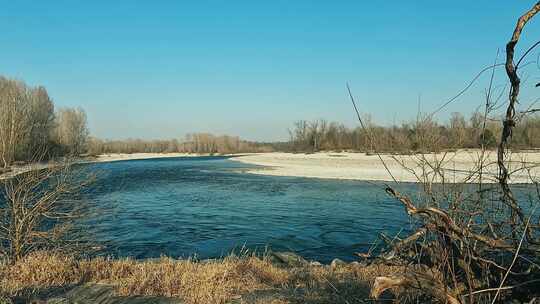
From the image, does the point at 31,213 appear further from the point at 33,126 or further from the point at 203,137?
the point at 203,137

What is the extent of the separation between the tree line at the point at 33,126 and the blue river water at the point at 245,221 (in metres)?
2.08

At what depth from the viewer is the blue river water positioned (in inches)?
446

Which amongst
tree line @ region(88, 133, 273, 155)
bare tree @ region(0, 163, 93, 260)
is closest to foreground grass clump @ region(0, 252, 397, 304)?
bare tree @ region(0, 163, 93, 260)

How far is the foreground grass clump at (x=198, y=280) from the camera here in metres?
4.91

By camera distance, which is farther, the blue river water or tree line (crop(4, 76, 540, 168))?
the blue river water

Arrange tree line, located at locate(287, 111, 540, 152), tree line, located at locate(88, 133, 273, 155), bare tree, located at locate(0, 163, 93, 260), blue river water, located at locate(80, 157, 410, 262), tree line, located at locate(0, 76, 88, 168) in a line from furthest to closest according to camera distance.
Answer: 1. tree line, located at locate(88, 133, 273, 155)
2. blue river water, located at locate(80, 157, 410, 262)
3. tree line, located at locate(0, 76, 88, 168)
4. bare tree, located at locate(0, 163, 93, 260)
5. tree line, located at locate(287, 111, 540, 152)

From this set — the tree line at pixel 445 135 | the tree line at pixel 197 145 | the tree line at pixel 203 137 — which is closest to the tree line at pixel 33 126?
the tree line at pixel 203 137

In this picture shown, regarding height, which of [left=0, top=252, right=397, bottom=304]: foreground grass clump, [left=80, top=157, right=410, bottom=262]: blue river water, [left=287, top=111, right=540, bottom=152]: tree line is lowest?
[left=80, top=157, right=410, bottom=262]: blue river water

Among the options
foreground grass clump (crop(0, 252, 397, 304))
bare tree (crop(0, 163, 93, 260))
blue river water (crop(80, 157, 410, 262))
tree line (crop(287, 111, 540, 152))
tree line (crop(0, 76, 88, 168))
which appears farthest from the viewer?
blue river water (crop(80, 157, 410, 262))

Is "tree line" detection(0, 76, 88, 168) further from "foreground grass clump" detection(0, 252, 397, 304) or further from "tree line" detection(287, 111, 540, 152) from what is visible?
"tree line" detection(287, 111, 540, 152)

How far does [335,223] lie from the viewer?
14.5 meters

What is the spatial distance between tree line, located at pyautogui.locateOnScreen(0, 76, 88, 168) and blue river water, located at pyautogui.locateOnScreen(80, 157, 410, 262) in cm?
208

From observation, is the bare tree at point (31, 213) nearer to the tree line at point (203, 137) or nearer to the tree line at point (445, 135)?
the tree line at point (203, 137)

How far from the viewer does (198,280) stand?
5305 millimetres
